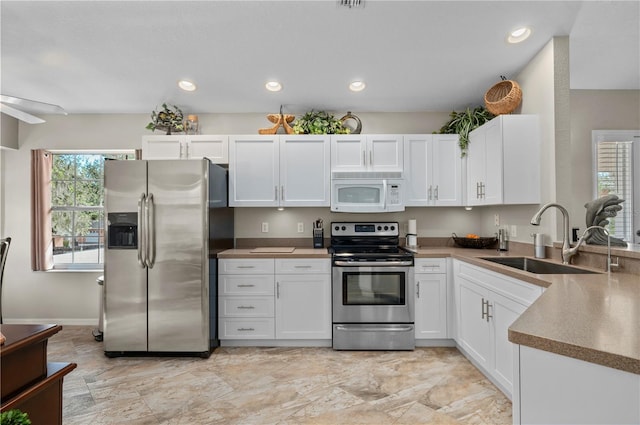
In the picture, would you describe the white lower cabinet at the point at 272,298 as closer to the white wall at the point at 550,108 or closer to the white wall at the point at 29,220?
the white wall at the point at 29,220

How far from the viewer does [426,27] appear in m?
2.40

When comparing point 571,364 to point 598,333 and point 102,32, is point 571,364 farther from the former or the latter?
point 102,32

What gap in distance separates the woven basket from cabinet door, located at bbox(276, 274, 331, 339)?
7.14 feet

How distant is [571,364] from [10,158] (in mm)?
5321

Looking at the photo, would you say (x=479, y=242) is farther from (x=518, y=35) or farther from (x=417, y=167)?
(x=518, y=35)

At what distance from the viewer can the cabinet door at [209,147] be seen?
3553 millimetres

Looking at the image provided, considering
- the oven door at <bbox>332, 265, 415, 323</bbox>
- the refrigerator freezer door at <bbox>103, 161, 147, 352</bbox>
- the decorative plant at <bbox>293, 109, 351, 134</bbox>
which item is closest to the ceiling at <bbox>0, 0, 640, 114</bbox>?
the decorative plant at <bbox>293, 109, 351, 134</bbox>

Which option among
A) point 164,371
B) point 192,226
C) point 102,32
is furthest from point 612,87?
point 164,371

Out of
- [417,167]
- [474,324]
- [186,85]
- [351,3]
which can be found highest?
[351,3]

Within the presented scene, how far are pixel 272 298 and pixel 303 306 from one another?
1.03 ft

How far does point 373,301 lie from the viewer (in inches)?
123

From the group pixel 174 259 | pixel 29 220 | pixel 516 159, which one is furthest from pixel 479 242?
pixel 29 220

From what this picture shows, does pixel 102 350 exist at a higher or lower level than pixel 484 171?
lower

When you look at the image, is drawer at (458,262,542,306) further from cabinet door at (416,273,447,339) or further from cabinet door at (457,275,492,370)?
cabinet door at (416,273,447,339)
